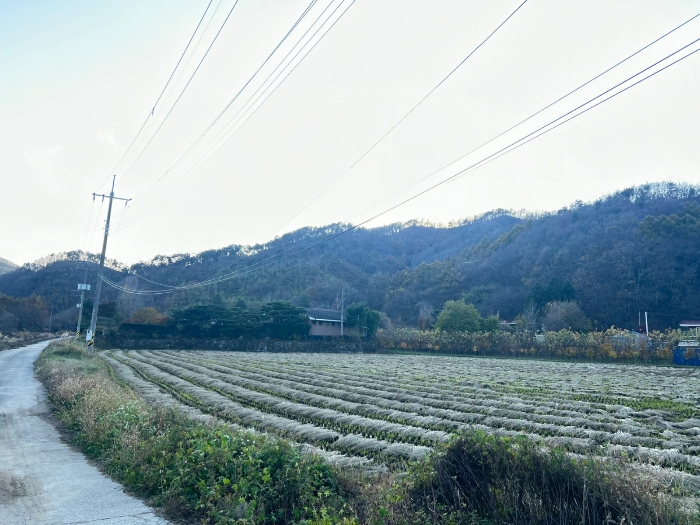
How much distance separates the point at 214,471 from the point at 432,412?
25.6 ft

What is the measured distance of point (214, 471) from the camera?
577cm

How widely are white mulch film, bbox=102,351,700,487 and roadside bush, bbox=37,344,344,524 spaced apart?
1.88m

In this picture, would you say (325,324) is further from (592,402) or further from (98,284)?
(592,402)

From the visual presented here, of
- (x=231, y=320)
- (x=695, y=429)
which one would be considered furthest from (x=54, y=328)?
(x=695, y=429)

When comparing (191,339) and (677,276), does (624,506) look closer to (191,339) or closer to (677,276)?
(191,339)

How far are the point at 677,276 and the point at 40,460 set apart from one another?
6297 cm

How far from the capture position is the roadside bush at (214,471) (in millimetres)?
5016

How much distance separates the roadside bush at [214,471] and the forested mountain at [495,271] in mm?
33712

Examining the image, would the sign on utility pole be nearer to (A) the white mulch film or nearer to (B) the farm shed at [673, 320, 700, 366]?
(A) the white mulch film

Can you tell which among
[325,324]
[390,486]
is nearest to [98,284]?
[390,486]

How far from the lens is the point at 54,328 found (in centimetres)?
7131

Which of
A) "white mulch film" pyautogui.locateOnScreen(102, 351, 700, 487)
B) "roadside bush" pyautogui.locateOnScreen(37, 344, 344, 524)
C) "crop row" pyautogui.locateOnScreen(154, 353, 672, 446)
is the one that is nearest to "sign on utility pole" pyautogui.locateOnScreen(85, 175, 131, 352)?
"white mulch film" pyautogui.locateOnScreen(102, 351, 700, 487)

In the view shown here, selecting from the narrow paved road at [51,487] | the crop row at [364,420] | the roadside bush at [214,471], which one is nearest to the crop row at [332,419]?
the crop row at [364,420]

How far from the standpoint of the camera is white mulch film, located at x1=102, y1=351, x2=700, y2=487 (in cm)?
859
